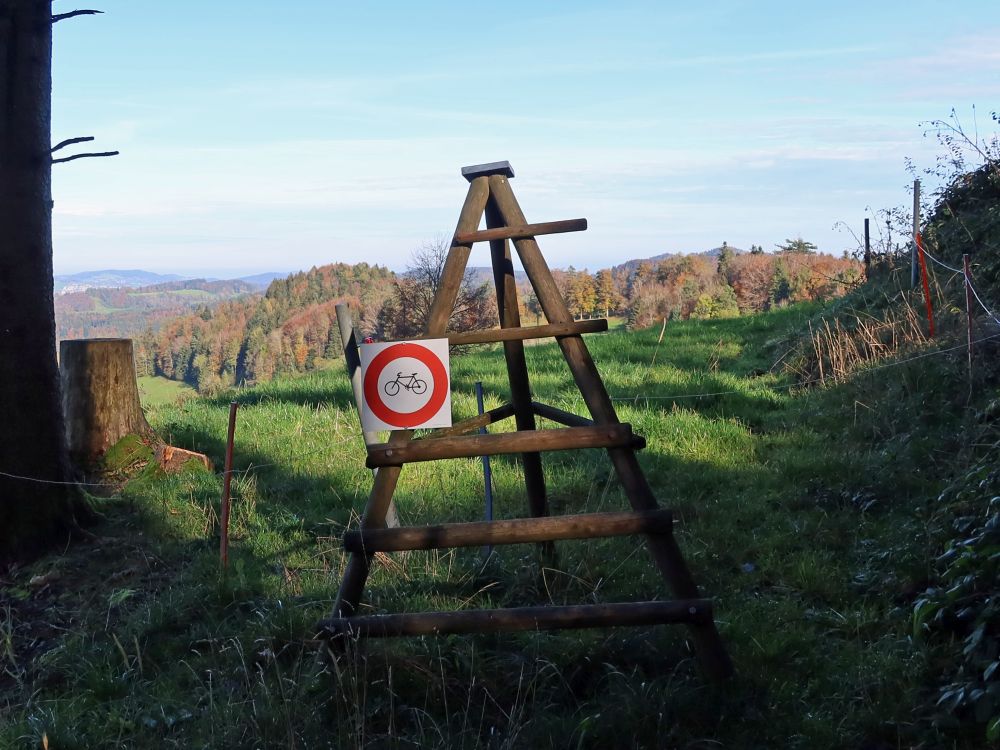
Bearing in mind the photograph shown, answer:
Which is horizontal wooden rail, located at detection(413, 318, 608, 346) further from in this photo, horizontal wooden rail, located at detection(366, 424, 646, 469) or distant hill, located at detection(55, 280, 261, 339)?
distant hill, located at detection(55, 280, 261, 339)

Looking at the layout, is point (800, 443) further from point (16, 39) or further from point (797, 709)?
point (16, 39)

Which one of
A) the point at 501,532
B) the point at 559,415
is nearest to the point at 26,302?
the point at 559,415

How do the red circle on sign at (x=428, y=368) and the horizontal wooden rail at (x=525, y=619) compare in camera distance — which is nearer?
the horizontal wooden rail at (x=525, y=619)

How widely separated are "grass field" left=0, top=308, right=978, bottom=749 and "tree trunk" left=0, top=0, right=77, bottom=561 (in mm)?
437

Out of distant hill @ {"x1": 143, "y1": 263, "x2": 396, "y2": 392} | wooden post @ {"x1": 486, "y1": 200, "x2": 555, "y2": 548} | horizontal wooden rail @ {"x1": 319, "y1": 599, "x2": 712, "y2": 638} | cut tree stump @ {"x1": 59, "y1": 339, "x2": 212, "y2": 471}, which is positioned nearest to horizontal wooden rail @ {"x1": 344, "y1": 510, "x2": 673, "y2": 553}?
horizontal wooden rail @ {"x1": 319, "y1": 599, "x2": 712, "y2": 638}

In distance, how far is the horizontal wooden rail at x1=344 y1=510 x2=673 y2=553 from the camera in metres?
3.87

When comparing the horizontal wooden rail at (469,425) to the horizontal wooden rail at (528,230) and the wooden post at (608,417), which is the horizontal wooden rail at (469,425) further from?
the horizontal wooden rail at (528,230)

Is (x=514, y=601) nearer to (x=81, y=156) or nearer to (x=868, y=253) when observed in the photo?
(x=81, y=156)

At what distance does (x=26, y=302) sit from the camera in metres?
6.22

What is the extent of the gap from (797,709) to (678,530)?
2385 millimetres

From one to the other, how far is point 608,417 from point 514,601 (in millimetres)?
1468

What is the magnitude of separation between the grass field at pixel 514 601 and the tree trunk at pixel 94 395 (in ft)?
1.89

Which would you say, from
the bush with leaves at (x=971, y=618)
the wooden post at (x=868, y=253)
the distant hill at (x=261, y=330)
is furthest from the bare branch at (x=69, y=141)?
the distant hill at (x=261, y=330)

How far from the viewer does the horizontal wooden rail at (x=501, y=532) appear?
12.7 ft
